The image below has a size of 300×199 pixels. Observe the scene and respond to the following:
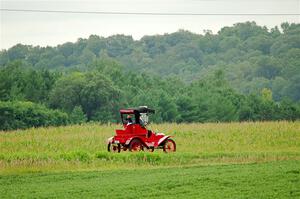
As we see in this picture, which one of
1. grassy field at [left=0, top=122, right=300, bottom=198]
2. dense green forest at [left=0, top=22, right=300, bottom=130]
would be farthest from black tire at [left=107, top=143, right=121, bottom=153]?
dense green forest at [left=0, top=22, right=300, bottom=130]

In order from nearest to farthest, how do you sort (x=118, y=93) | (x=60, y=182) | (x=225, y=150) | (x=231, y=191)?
(x=231, y=191)
(x=60, y=182)
(x=225, y=150)
(x=118, y=93)

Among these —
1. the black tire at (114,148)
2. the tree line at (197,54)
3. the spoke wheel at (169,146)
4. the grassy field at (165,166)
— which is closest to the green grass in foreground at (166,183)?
the grassy field at (165,166)

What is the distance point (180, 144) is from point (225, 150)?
3207 millimetres

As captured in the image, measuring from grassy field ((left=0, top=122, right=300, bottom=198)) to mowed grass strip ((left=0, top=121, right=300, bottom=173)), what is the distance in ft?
0.11

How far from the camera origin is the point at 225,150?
32.5 meters

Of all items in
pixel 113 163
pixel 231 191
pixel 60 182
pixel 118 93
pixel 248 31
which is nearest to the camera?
pixel 231 191

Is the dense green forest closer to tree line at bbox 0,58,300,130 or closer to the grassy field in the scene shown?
tree line at bbox 0,58,300,130

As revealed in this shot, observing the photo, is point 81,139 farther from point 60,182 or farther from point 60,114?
point 60,114

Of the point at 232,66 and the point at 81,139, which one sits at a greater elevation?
the point at 232,66

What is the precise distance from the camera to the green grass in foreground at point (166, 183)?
18469 mm

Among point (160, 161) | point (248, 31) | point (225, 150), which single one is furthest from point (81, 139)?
point (248, 31)

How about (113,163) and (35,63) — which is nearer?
(113,163)

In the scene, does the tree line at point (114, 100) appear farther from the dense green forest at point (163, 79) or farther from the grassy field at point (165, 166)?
the grassy field at point (165, 166)

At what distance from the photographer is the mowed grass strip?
87.9ft
